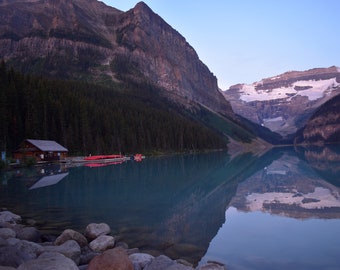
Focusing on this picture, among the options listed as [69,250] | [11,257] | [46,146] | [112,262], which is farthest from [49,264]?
[46,146]

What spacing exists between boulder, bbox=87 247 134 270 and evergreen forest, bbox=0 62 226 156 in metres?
71.8

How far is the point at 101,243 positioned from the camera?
1684cm

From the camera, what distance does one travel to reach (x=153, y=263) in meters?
13.4

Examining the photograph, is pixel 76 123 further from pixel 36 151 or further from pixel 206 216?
pixel 206 216

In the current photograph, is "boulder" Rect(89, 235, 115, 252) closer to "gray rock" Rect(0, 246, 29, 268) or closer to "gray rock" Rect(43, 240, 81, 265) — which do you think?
"gray rock" Rect(43, 240, 81, 265)

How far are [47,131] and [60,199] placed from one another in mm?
64092

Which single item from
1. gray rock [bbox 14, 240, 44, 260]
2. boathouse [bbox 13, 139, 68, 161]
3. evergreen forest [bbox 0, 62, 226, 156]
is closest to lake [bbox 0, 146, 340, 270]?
gray rock [bbox 14, 240, 44, 260]

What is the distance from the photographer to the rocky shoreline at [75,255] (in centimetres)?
1142

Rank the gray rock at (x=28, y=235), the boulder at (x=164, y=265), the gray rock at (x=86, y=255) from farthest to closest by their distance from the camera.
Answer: the gray rock at (x=28, y=235) → the gray rock at (x=86, y=255) → the boulder at (x=164, y=265)

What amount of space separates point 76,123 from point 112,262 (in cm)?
9295

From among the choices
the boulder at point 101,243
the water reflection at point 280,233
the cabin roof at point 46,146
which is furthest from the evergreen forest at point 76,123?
the boulder at point 101,243

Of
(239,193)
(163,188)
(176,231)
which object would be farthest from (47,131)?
(176,231)

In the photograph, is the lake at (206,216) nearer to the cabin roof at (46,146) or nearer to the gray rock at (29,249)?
the gray rock at (29,249)

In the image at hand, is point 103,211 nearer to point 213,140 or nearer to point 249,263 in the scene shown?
point 249,263
